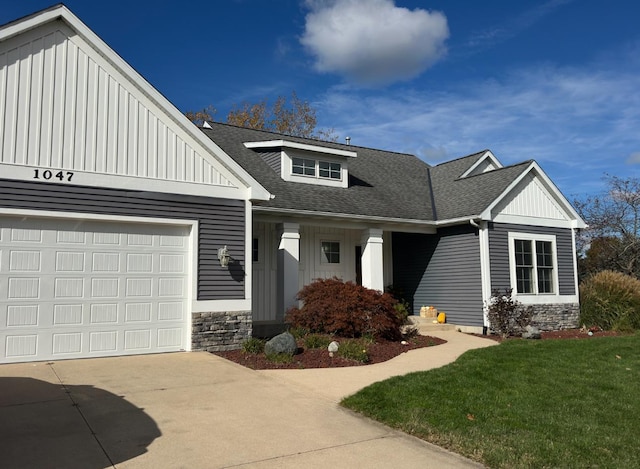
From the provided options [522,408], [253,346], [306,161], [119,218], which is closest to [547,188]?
[306,161]

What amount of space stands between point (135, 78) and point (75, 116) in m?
1.36

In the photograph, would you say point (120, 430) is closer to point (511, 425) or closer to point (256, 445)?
point (256, 445)

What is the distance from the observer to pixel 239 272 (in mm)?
11102

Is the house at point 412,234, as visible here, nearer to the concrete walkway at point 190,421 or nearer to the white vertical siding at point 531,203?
the white vertical siding at point 531,203

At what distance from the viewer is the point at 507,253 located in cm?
1532

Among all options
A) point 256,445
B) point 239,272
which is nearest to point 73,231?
point 239,272

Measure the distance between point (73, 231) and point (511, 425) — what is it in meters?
7.87

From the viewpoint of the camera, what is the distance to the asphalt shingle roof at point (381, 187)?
47.7 ft

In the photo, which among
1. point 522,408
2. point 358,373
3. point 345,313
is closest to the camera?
point 522,408

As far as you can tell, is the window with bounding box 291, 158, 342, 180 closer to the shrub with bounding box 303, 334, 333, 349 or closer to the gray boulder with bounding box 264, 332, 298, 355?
the shrub with bounding box 303, 334, 333, 349

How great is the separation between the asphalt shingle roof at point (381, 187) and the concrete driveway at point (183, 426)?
256 inches

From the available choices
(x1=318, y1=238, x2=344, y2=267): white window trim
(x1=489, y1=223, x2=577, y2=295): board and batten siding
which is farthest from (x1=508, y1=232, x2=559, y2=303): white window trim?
(x1=318, y1=238, x2=344, y2=267): white window trim

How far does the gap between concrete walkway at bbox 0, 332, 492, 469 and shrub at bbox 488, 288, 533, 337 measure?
6078 millimetres

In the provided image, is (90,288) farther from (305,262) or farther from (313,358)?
(305,262)
